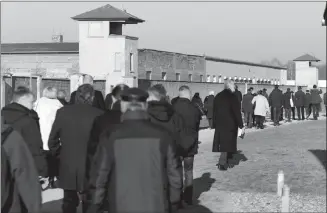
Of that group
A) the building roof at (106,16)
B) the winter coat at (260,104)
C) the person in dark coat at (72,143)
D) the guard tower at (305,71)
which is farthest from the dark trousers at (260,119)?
the guard tower at (305,71)

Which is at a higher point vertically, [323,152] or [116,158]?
[116,158]

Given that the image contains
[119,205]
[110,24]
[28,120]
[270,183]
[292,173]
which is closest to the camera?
[119,205]

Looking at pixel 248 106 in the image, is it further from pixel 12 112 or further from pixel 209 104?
pixel 12 112

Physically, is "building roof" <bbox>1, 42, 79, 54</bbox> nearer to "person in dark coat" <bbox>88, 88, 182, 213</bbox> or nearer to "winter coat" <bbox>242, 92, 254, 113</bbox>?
"winter coat" <bbox>242, 92, 254, 113</bbox>

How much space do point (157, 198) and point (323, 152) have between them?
1383cm

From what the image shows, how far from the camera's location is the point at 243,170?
49.0 feet

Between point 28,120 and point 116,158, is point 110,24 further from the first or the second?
point 116,158

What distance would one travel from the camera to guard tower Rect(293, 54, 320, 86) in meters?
61.9

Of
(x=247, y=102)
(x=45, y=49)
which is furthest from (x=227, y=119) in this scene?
(x=45, y=49)

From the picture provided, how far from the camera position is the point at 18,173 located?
19.6 ft

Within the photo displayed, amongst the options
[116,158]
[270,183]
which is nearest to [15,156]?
[116,158]

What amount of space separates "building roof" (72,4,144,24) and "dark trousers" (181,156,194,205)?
51.2ft

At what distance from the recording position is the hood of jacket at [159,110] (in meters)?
8.58

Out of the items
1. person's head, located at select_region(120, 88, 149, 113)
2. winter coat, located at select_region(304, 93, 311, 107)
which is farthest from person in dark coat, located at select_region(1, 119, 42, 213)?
winter coat, located at select_region(304, 93, 311, 107)
